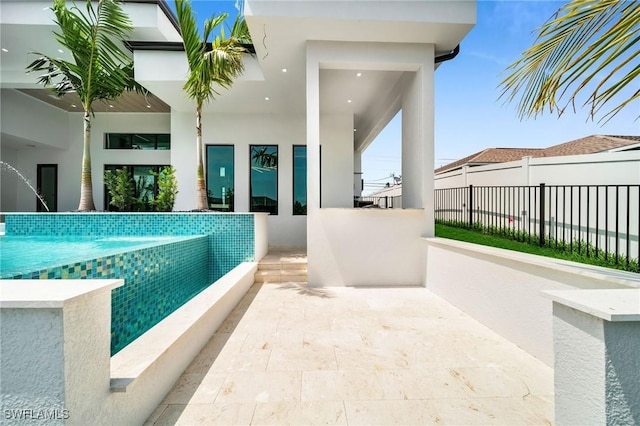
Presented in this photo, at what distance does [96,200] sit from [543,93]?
1172 centimetres

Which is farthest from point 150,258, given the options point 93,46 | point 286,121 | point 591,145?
point 591,145

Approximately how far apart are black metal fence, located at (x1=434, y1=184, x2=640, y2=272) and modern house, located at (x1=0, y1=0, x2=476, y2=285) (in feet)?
5.89

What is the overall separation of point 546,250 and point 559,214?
5.00ft

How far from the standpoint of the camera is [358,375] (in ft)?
7.00

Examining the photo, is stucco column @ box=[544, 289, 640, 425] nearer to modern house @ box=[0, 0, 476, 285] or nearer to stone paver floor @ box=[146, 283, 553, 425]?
stone paver floor @ box=[146, 283, 553, 425]

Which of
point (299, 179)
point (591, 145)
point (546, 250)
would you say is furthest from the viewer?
point (591, 145)

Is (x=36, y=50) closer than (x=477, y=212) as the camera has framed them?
No

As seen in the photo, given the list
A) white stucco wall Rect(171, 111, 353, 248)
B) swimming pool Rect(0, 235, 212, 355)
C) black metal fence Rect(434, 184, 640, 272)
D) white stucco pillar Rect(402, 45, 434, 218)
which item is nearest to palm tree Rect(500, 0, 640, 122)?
black metal fence Rect(434, 184, 640, 272)

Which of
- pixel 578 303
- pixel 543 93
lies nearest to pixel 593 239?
pixel 543 93

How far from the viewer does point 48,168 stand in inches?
386

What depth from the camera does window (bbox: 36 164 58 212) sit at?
9.71m

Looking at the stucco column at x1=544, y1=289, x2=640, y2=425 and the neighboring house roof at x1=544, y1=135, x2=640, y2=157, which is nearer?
the stucco column at x1=544, y1=289, x2=640, y2=425

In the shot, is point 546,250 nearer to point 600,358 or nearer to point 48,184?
point 600,358

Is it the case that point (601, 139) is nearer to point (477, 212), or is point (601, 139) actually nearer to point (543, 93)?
point (477, 212)
